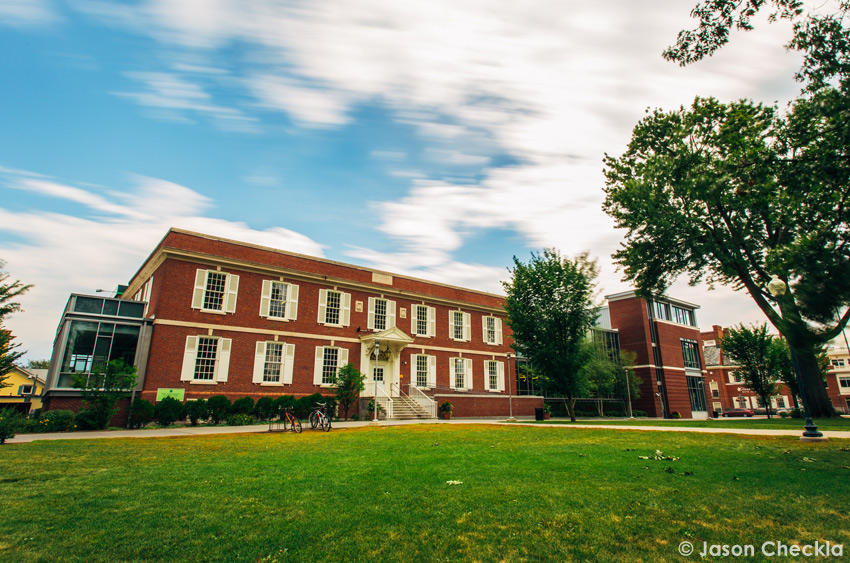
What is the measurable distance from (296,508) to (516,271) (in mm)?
22434

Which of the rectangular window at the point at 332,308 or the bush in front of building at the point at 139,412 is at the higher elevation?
the rectangular window at the point at 332,308

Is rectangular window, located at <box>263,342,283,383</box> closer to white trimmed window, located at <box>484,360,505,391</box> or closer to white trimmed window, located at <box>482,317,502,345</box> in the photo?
white trimmed window, located at <box>484,360,505,391</box>

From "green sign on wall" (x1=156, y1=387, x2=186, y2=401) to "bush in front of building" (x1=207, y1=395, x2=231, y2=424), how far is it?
1.60 metres

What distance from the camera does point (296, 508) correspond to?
189 inches

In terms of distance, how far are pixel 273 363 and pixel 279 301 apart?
12.1 feet

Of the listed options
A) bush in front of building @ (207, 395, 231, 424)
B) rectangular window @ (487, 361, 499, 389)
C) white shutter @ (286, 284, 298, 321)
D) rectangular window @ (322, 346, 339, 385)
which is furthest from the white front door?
rectangular window @ (487, 361, 499, 389)

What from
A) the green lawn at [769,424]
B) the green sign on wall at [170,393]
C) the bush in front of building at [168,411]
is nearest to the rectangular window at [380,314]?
the green sign on wall at [170,393]

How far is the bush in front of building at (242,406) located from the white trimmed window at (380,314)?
9.43 metres

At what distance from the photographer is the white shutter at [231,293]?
24.6m

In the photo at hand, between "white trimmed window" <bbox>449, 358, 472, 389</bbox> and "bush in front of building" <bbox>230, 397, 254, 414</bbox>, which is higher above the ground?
"white trimmed window" <bbox>449, 358, 472, 389</bbox>

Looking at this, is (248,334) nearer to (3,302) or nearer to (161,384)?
(161,384)

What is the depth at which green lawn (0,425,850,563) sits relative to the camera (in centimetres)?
366

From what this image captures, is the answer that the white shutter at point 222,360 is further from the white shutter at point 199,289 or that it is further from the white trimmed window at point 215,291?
the white shutter at point 199,289

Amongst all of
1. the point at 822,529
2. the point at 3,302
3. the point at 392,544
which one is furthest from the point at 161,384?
the point at 822,529
